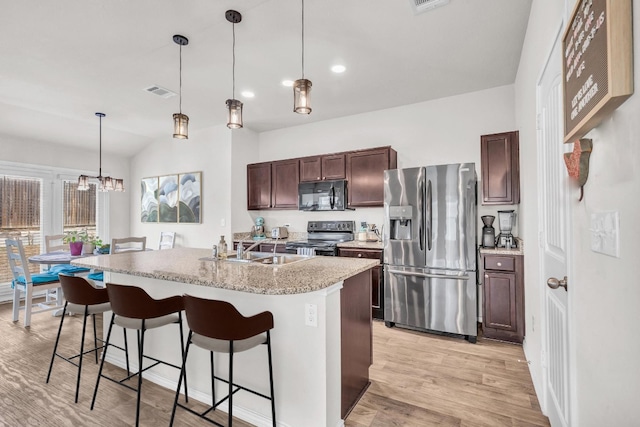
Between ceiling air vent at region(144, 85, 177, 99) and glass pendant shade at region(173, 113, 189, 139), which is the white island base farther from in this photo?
ceiling air vent at region(144, 85, 177, 99)

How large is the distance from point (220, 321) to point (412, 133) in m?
3.65

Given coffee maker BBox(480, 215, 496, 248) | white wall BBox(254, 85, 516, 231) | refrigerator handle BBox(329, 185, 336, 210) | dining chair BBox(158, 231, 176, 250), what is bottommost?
dining chair BBox(158, 231, 176, 250)

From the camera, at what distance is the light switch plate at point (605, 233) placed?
→ 3.00 ft

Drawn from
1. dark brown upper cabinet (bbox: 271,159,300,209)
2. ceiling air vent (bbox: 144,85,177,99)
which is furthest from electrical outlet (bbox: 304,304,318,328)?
ceiling air vent (bbox: 144,85,177,99)

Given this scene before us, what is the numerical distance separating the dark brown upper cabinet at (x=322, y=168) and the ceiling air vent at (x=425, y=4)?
7.36 feet

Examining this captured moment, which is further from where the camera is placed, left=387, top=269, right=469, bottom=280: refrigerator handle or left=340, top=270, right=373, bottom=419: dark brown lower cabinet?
left=387, top=269, right=469, bottom=280: refrigerator handle

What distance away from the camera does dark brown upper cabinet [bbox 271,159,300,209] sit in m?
4.90

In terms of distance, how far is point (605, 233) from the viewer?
98cm

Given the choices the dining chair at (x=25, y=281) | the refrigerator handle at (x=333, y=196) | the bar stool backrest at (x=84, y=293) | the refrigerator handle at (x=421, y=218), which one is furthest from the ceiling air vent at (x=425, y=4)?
the dining chair at (x=25, y=281)

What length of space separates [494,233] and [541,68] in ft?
6.41

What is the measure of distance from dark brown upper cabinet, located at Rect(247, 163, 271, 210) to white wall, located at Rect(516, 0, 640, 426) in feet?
13.7

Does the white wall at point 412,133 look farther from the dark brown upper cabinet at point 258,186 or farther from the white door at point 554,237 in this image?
the white door at point 554,237

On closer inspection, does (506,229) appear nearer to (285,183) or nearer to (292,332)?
(292,332)

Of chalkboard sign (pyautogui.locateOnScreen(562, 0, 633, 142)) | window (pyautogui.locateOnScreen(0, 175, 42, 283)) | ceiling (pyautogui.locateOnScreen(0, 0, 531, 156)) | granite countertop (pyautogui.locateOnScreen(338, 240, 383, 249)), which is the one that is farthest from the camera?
window (pyautogui.locateOnScreen(0, 175, 42, 283))
